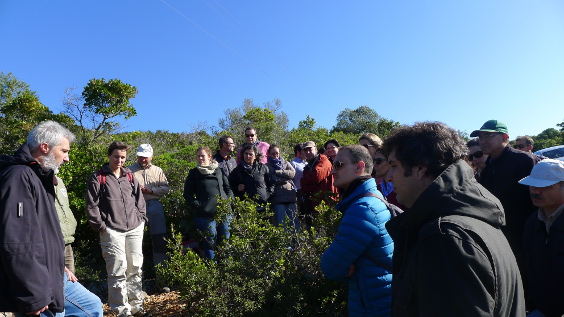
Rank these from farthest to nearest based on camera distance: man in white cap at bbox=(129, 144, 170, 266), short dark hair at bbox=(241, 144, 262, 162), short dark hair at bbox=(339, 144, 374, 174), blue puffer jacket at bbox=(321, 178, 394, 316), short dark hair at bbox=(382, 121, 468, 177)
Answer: short dark hair at bbox=(241, 144, 262, 162)
man in white cap at bbox=(129, 144, 170, 266)
short dark hair at bbox=(339, 144, 374, 174)
blue puffer jacket at bbox=(321, 178, 394, 316)
short dark hair at bbox=(382, 121, 468, 177)

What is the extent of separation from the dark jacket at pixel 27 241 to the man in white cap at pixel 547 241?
134 inches

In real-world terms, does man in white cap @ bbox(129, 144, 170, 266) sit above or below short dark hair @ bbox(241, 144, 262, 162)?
below

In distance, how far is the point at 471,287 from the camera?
1.23 meters

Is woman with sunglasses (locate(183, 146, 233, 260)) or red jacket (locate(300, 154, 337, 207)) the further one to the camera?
→ red jacket (locate(300, 154, 337, 207))

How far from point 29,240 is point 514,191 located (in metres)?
4.38

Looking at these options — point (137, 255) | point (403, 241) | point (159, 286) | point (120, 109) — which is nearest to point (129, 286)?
point (137, 255)

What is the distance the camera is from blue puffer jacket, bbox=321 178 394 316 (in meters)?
2.36

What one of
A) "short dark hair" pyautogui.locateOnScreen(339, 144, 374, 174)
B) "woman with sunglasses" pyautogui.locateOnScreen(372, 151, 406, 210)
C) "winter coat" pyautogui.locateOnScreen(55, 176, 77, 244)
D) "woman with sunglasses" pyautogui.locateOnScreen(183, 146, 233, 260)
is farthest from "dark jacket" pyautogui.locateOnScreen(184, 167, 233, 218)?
"short dark hair" pyautogui.locateOnScreen(339, 144, 374, 174)

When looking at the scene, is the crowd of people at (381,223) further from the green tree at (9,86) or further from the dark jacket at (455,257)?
the green tree at (9,86)

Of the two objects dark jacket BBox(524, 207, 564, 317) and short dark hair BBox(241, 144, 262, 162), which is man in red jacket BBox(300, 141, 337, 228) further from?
dark jacket BBox(524, 207, 564, 317)

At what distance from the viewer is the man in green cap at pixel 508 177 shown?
13.3 ft

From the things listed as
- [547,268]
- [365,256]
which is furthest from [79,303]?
[547,268]

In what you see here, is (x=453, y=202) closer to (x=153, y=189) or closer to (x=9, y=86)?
(x=153, y=189)

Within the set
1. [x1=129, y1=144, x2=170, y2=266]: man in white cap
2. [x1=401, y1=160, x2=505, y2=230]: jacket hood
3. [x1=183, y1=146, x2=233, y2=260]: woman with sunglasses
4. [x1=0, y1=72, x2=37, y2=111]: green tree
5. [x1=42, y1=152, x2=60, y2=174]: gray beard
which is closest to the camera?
[x1=401, y1=160, x2=505, y2=230]: jacket hood
